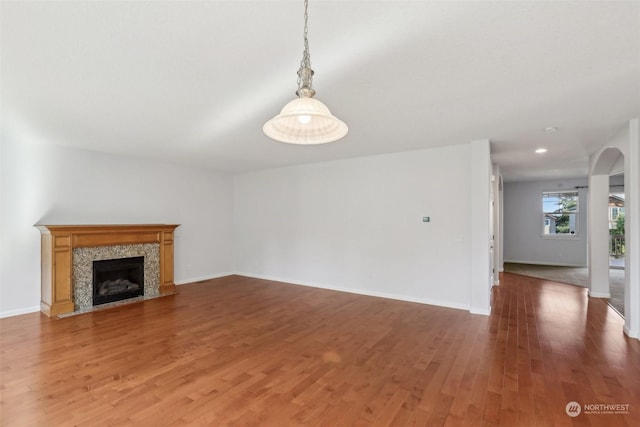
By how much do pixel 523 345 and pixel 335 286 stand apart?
3.29 metres

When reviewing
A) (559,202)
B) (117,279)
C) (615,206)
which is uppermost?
(559,202)

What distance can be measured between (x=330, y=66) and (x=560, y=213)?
1024cm

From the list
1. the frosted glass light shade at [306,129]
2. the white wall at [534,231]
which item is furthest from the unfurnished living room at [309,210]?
the white wall at [534,231]

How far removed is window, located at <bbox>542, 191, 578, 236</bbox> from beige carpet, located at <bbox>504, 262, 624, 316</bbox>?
1.18 metres

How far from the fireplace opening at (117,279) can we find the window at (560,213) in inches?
439

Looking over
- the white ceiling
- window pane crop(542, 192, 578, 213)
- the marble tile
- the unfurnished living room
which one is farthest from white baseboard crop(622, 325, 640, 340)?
the marble tile

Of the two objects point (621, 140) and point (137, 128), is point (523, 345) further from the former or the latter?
point (137, 128)

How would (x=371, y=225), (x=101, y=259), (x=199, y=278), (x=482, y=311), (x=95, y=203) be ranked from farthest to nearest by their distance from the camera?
1. (x=199, y=278)
2. (x=371, y=225)
3. (x=95, y=203)
4. (x=101, y=259)
5. (x=482, y=311)

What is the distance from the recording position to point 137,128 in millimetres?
3822

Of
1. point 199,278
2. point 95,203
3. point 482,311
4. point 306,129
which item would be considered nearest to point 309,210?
point 199,278

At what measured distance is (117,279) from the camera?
17.1 feet

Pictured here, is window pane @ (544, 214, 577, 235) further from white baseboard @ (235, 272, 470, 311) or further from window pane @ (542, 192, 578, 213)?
white baseboard @ (235, 272, 470, 311)

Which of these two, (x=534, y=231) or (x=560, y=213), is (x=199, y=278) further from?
(x=560, y=213)

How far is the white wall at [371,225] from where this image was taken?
4.74 m
